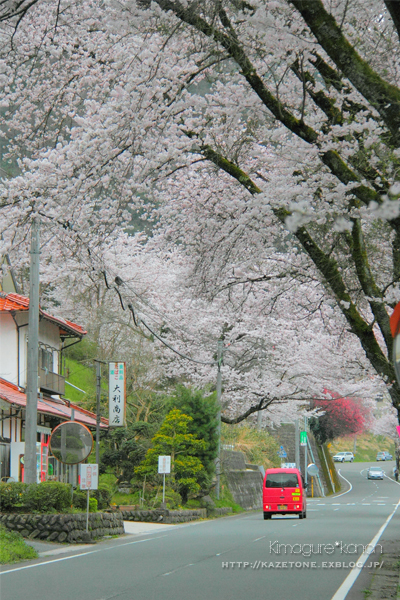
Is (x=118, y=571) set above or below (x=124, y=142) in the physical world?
below

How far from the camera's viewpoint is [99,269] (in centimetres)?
1312

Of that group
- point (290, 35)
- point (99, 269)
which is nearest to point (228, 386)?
point (99, 269)

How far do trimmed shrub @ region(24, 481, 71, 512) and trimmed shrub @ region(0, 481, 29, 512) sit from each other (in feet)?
0.39

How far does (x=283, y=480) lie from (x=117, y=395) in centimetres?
692

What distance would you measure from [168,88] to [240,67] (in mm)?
1046

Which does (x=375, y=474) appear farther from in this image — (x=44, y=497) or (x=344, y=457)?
(x=44, y=497)

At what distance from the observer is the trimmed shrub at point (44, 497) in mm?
15844

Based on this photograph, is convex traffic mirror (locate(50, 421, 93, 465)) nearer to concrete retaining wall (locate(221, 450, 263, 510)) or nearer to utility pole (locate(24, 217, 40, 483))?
utility pole (locate(24, 217, 40, 483))

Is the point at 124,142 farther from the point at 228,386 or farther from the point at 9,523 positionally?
the point at 228,386

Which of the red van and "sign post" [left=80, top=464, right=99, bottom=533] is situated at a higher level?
"sign post" [left=80, top=464, right=99, bottom=533]

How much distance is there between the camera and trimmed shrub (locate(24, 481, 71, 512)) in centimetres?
1584

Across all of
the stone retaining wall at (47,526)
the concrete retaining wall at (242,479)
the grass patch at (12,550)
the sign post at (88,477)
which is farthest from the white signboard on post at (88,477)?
the concrete retaining wall at (242,479)

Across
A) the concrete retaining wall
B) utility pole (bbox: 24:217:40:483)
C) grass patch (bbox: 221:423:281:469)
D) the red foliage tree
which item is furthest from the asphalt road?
the red foliage tree

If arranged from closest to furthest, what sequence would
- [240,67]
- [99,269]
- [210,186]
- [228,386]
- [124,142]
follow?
[240,67] < [124,142] < [99,269] < [210,186] < [228,386]
